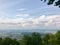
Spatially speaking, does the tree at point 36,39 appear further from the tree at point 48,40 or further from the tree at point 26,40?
the tree at point 48,40

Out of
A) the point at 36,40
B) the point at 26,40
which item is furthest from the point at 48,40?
the point at 36,40

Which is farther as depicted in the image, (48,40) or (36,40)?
(36,40)

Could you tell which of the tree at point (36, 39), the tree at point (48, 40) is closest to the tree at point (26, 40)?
the tree at point (36, 39)

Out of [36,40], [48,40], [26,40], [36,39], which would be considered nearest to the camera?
[48,40]

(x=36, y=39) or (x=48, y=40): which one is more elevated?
(x=36, y=39)

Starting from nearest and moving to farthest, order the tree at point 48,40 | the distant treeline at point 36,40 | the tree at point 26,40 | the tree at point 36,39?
the tree at point 48,40
the distant treeline at point 36,40
the tree at point 26,40
the tree at point 36,39

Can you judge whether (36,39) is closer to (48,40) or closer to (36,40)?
(36,40)

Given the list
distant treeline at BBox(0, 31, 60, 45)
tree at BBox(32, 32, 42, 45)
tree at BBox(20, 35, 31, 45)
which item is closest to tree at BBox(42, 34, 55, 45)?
distant treeline at BBox(0, 31, 60, 45)

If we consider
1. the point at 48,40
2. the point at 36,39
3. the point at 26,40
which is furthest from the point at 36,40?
the point at 48,40

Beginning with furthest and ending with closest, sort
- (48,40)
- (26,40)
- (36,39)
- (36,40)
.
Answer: (36,39) → (36,40) → (26,40) → (48,40)

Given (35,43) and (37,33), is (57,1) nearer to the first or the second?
(35,43)

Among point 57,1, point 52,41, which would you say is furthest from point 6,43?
point 57,1

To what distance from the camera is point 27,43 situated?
56.4 meters

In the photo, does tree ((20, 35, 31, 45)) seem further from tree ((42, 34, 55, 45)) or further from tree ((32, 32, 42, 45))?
tree ((42, 34, 55, 45))
